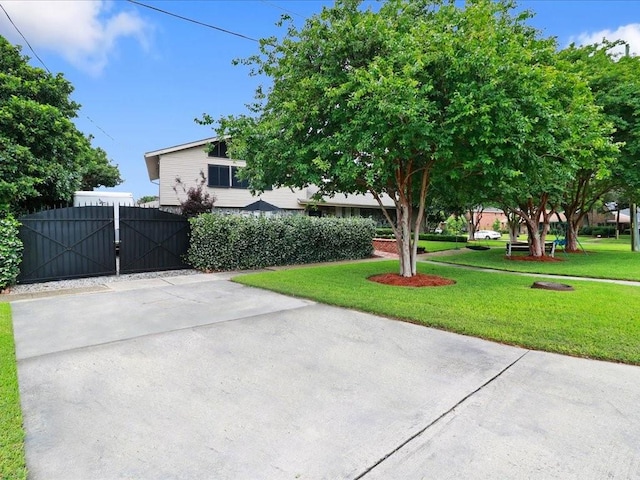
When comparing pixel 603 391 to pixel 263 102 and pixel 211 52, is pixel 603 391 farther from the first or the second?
pixel 211 52

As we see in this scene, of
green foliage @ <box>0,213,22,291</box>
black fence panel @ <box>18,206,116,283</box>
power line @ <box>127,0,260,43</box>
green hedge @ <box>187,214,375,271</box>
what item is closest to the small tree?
green hedge @ <box>187,214,375,271</box>

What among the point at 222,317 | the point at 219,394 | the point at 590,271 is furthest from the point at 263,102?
the point at 590,271

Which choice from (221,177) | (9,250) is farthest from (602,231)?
(9,250)

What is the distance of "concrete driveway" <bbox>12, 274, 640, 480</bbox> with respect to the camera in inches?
93.0

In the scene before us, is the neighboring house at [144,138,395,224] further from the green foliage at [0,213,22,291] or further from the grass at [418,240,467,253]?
the green foliage at [0,213,22,291]

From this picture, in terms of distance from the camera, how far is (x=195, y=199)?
57.0ft

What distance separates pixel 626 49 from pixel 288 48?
1565 cm

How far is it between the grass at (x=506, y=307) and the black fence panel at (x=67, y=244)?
3863mm

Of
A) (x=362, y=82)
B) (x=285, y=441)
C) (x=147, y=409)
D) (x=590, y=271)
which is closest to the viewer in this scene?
(x=285, y=441)

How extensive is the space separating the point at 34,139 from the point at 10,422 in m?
10.7

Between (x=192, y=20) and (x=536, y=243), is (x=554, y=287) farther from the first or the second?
(x=192, y=20)

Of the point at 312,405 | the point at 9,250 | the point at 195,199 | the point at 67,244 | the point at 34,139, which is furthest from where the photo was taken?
the point at 195,199

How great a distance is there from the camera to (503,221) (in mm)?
52969

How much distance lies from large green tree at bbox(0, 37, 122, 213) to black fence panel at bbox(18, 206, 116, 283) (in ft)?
5.13
